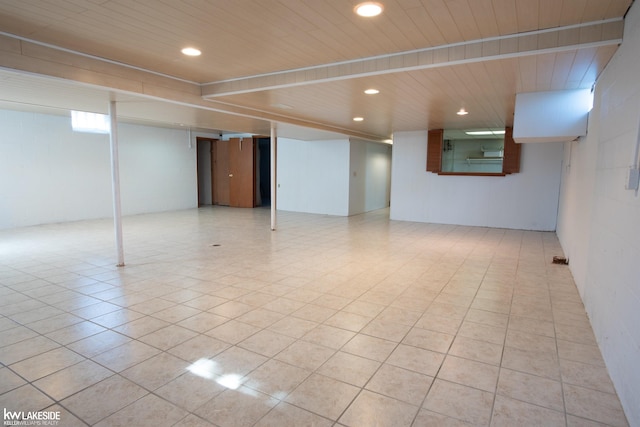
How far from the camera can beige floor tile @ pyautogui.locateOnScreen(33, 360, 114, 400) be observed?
2188 mm

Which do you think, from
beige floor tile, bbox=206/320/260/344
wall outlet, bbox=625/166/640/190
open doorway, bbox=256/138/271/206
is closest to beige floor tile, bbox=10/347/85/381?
beige floor tile, bbox=206/320/260/344

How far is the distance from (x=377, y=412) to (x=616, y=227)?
2.14 m

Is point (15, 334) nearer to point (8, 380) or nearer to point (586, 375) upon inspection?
point (8, 380)

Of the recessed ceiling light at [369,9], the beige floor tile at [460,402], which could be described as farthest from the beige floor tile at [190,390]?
the recessed ceiling light at [369,9]

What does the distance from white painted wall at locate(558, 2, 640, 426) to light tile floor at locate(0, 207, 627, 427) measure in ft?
0.65

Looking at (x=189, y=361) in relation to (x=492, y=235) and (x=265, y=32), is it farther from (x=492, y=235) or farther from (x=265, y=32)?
(x=492, y=235)

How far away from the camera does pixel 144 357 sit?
8.52 feet

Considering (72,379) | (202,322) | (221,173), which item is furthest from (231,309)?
(221,173)

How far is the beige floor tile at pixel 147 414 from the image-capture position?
1.92 metres

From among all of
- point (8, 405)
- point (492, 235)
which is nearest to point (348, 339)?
point (8, 405)

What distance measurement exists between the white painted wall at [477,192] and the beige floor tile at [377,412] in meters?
7.67

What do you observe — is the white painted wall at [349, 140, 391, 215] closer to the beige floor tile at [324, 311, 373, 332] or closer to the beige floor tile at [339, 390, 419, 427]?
the beige floor tile at [324, 311, 373, 332]

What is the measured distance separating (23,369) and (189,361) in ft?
3.51

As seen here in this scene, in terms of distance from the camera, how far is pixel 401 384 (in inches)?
91.0
